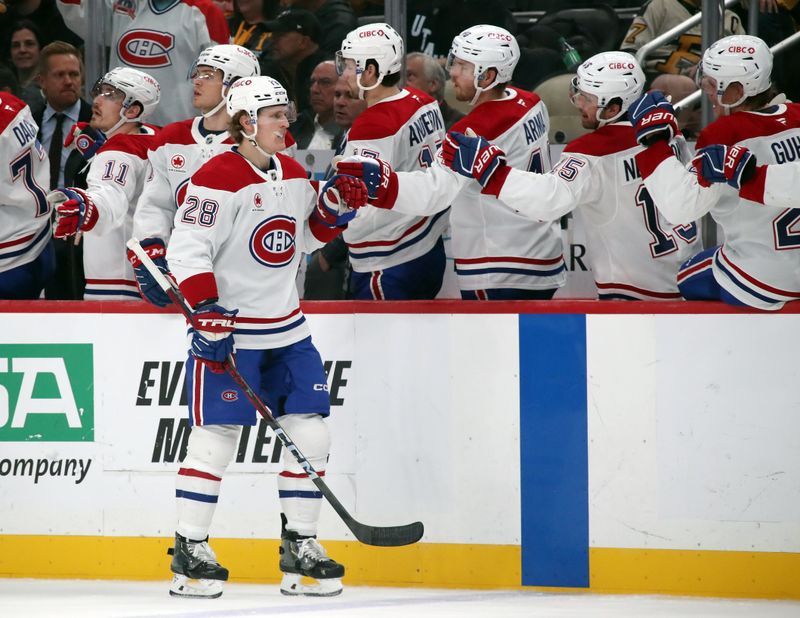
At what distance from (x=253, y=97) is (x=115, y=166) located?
0.82 meters

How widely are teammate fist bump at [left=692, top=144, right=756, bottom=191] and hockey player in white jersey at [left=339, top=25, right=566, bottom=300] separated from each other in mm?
664

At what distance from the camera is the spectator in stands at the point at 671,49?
4699mm

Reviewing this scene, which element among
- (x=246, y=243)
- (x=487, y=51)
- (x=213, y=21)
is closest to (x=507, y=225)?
(x=487, y=51)

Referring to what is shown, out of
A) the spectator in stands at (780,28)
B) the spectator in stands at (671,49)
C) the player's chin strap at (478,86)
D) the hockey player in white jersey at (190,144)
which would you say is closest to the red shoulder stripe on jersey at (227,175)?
the hockey player in white jersey at (190,144)

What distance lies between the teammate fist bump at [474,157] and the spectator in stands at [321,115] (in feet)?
3.58

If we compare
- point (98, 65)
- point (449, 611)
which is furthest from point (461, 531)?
point (98, 65)

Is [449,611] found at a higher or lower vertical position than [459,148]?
lower

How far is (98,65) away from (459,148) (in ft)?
5.54

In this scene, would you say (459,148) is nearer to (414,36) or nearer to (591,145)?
(591,145)

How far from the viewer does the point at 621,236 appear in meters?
4.26

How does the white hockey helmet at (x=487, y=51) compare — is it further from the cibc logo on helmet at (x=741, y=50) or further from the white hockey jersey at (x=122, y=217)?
the white hockey jersey at (x=122, y=217)

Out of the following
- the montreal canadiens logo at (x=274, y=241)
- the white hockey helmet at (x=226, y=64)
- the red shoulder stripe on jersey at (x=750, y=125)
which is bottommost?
the montreal canadiens logo at (x=274, y=241)

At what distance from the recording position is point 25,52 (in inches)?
218

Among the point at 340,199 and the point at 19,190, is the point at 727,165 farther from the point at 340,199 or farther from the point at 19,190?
the point at 19,190
